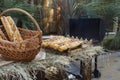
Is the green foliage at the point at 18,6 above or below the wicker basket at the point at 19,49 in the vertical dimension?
above

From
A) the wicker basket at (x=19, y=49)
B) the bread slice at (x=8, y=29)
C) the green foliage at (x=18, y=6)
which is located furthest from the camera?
the green foliage at (x=18, y=6)

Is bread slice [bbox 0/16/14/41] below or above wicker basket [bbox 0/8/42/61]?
above

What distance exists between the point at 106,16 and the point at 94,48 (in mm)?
2134

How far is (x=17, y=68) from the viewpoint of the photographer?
4.18ft

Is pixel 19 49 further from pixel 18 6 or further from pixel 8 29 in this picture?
pixel 18 6

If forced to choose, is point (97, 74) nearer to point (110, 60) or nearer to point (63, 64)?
point (110, 60)

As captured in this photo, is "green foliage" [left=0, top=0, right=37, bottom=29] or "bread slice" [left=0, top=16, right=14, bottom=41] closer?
"bread slice" [left=0, top=16, right=14, bottom=41]

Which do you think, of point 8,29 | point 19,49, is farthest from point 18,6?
point 19,49

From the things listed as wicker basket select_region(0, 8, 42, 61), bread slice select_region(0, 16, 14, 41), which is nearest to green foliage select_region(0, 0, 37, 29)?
bread slice select_region(0, 16, 14, 41)

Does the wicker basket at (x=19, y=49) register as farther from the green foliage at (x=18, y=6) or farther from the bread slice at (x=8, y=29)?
the green foliage at (x=18, y=6)

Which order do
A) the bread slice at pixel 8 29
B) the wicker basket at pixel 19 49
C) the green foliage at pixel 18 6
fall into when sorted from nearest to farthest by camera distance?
1. the wicker basket at pixel 19 49
2. the bread slice at pixel 8 29
3. the green foliage at pixel 18 6

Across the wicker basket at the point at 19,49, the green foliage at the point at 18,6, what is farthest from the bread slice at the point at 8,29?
the green foliage at the point at 18,6

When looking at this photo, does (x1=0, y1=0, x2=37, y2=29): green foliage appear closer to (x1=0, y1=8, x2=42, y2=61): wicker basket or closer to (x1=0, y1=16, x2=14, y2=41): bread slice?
(x1=0, y1=16, x2=14, y2=41): bread slice

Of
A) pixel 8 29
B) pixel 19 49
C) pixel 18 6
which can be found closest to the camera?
pixel 19 49
